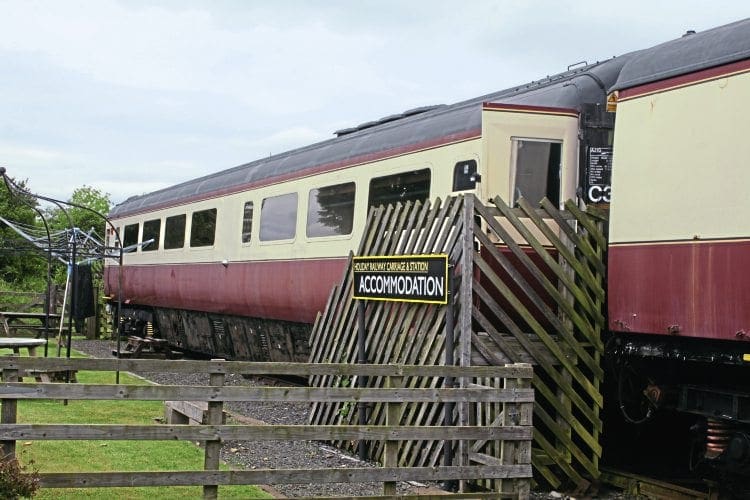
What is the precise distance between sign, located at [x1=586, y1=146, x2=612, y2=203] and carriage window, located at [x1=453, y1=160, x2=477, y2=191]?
3.55ft

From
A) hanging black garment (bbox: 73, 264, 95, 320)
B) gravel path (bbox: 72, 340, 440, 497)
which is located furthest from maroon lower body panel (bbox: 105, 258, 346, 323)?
hanging black garment (bbox: 73, 264, 95, 320)

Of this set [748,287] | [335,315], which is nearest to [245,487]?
[335,315]

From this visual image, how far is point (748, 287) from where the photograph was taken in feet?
21.8

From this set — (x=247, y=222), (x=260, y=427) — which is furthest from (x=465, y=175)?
(x=247, y=222)

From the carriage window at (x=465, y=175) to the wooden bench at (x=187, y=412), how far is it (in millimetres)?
3246

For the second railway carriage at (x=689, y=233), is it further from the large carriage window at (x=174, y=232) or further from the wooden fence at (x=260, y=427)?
the large carriage window at (x=174, y=232)

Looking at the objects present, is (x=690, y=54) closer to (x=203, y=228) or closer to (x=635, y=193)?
(x=635, y=193)

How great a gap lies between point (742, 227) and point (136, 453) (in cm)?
569

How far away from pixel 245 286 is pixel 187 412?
603 centimetres

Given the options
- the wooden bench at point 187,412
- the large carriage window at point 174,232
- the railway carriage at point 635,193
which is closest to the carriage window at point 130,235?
the large carriage window at point 174,232

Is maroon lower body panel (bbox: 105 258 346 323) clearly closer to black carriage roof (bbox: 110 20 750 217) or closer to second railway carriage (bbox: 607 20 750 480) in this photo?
black carriage roof (bbox: 110 20 750 217)

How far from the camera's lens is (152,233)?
21328 millimetres

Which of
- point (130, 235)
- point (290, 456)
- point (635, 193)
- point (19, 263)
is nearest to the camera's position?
point (635, 193)

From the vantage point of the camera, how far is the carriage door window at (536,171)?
8.96 metres
